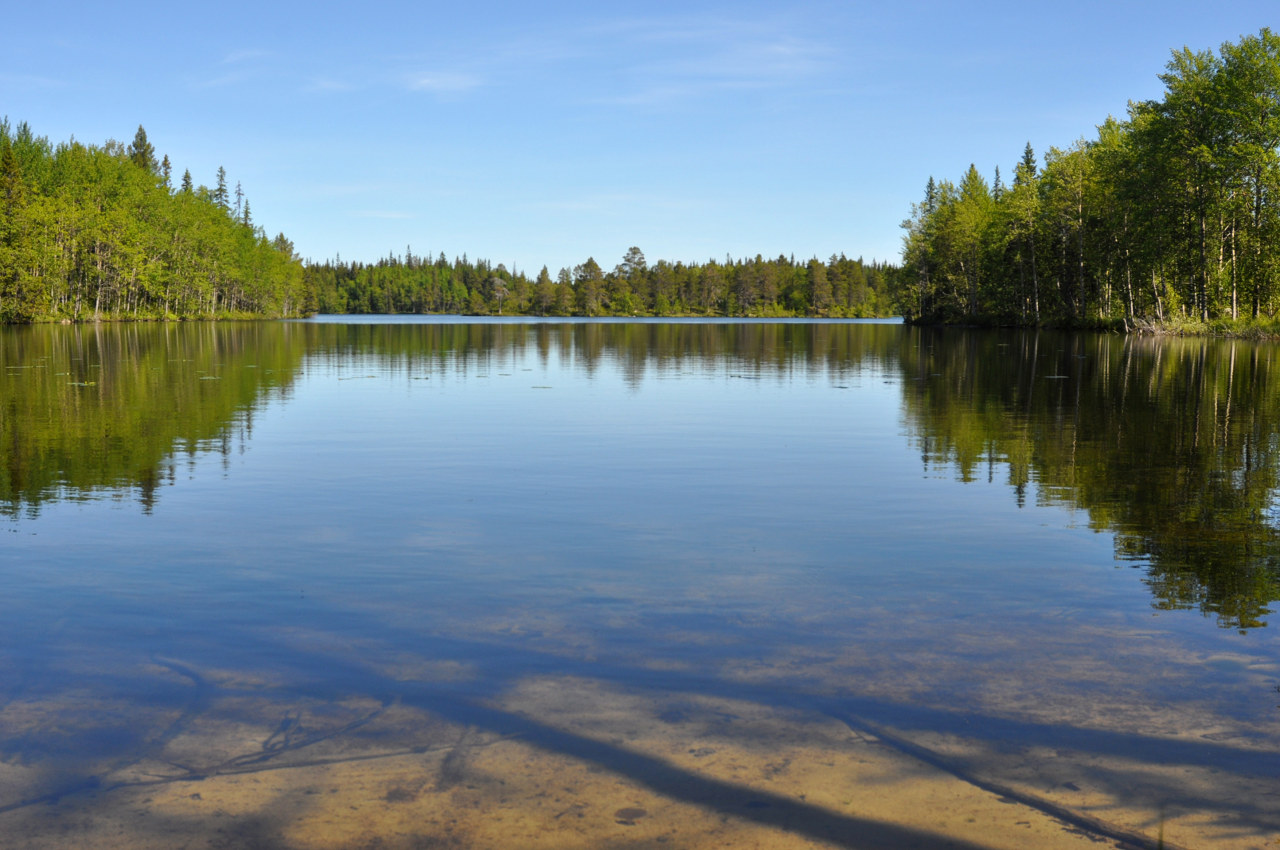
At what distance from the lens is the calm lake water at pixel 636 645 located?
459 cm

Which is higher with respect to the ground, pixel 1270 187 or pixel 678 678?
pixel 1270 187

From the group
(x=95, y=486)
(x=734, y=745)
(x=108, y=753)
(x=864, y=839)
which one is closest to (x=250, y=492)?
(x=95, y=486)

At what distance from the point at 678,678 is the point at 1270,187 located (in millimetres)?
74801

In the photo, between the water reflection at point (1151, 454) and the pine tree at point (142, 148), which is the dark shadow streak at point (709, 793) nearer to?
the water reflection at point (1151, 454)

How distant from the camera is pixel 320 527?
10.6m

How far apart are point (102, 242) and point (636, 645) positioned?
4211 inches

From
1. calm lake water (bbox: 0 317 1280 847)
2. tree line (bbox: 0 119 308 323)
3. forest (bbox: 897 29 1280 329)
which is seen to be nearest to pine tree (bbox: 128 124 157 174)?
tree line (bbox: 0 119 308 323)

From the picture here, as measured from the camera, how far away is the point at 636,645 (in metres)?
6.74

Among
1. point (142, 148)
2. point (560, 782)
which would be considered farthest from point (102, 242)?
point (560, 782)

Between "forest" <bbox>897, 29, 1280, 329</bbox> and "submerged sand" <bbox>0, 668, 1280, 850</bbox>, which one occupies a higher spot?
"forest" <bbox>897, 29, 1280, 329</bbox>

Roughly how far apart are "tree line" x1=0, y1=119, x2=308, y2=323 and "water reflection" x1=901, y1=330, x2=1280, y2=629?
82.5m

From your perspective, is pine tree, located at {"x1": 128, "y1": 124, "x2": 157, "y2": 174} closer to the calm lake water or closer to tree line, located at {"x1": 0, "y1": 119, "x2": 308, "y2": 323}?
tree line, located at {"x1": 0, "y1": 119, "x2": 308, "y2": 323}

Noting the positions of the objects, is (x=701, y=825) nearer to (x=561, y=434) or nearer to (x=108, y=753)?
(x=108, y=753)

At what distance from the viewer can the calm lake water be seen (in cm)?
459
